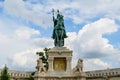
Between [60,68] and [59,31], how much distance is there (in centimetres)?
727

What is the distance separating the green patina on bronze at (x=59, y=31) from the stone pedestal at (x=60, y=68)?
192cm

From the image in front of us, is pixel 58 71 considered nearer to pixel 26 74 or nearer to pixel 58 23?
pixel 58 23

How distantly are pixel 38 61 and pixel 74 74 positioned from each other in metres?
6.89

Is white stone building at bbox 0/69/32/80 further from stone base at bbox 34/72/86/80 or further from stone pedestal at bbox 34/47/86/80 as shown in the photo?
stone base at bbox 34/72/86/80

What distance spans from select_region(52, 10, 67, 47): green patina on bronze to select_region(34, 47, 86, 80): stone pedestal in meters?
1.92

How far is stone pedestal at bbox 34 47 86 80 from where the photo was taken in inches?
2413

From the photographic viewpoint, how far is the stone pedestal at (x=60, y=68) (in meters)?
61.3

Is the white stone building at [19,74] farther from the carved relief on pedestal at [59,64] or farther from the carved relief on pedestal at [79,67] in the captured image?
the carved relief on pedestal at [79,67]

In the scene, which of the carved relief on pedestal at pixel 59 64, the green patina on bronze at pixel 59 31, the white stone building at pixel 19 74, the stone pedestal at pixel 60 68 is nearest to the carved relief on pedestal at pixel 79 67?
the stone pedestal at pixel 60 68

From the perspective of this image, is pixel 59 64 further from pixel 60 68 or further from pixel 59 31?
pixel 59 31

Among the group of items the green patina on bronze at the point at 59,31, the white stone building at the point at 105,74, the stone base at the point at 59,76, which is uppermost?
the green patina on bronze at the point at 59,31

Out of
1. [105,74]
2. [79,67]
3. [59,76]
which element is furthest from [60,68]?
[105,74]

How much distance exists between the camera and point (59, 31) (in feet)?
216

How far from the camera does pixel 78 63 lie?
6303 cm
